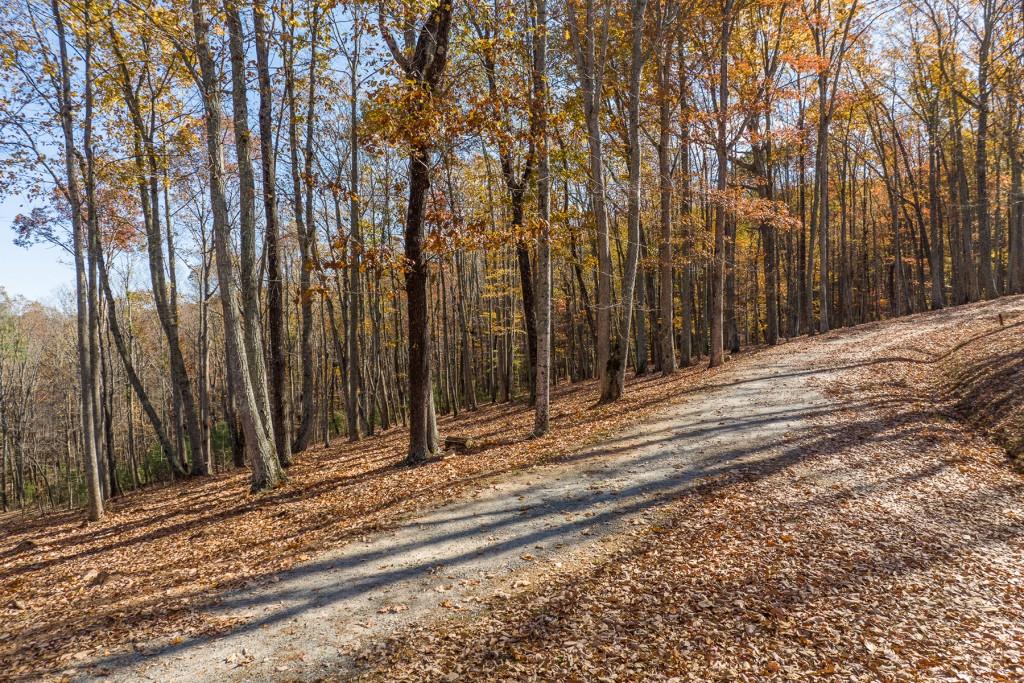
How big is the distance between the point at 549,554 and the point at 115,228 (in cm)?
1714

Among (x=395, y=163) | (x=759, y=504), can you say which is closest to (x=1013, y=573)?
(x=759, y=504)

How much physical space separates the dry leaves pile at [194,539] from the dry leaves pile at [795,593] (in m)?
2.90

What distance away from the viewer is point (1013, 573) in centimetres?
512

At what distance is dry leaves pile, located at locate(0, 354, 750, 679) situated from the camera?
519 cm

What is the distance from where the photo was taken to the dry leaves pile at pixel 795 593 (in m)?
4.06

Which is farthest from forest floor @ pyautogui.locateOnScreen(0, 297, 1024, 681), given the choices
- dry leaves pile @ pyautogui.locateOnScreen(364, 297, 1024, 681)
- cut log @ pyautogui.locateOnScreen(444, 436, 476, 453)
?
cut log @ pyautogui.locateOnScreen(444, 436, 476, 453)

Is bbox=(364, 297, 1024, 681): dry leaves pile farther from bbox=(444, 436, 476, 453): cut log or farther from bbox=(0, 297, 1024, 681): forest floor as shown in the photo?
bbox=(444, 436, 476, 453): cut log

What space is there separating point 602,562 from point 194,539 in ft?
21.0

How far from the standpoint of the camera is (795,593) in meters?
4.84

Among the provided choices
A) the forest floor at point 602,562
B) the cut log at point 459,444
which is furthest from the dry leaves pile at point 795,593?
the cut log at point 459,444

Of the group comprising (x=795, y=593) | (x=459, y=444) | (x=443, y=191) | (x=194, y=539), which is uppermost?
(x=443, y=191)

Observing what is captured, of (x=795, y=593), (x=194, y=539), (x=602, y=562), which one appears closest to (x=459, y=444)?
(x=194, y=539)

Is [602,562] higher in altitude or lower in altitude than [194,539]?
higher

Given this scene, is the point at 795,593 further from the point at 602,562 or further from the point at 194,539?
the point at 194,539
